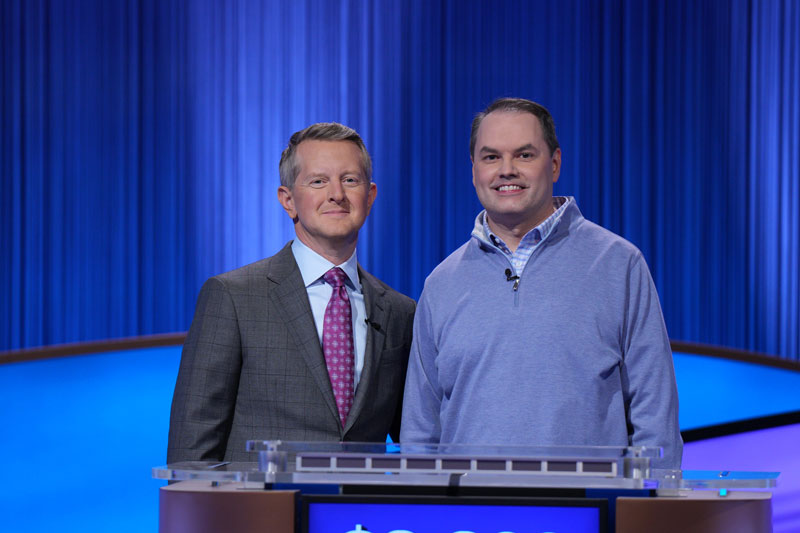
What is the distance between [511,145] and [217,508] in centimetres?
102

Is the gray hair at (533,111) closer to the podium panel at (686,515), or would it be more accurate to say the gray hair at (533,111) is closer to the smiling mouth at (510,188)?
the smiling mouth at (510,188)

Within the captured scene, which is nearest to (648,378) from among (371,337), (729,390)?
(371,337)

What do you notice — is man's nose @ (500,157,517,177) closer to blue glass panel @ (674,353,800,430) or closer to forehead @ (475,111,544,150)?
forehead @ (475,111,544,150)

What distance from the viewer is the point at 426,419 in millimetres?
1714

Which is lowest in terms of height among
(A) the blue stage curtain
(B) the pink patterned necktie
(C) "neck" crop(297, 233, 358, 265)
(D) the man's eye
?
(B) the pink patterned necktie

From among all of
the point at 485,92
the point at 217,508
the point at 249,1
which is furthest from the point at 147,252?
the point at 217,508

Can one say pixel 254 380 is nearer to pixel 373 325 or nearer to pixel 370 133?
pixel 373 325

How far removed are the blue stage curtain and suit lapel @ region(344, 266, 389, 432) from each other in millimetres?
5551

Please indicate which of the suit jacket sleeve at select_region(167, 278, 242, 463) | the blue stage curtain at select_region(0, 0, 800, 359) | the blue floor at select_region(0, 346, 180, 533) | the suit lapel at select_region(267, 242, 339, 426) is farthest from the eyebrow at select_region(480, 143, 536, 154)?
the blue stage curtain at select_region(0, 0, 800, 359)

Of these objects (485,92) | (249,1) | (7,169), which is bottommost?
(7,169)

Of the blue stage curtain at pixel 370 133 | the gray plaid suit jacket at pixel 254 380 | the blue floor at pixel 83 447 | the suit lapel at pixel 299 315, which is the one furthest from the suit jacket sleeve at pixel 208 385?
the blue stage curtain at pixel 370 133

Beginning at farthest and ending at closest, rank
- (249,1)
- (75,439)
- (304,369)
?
(249,1), (75,439), (304,369)

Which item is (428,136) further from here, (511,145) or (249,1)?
(511,145)

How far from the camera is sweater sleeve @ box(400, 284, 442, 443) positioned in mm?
1712
